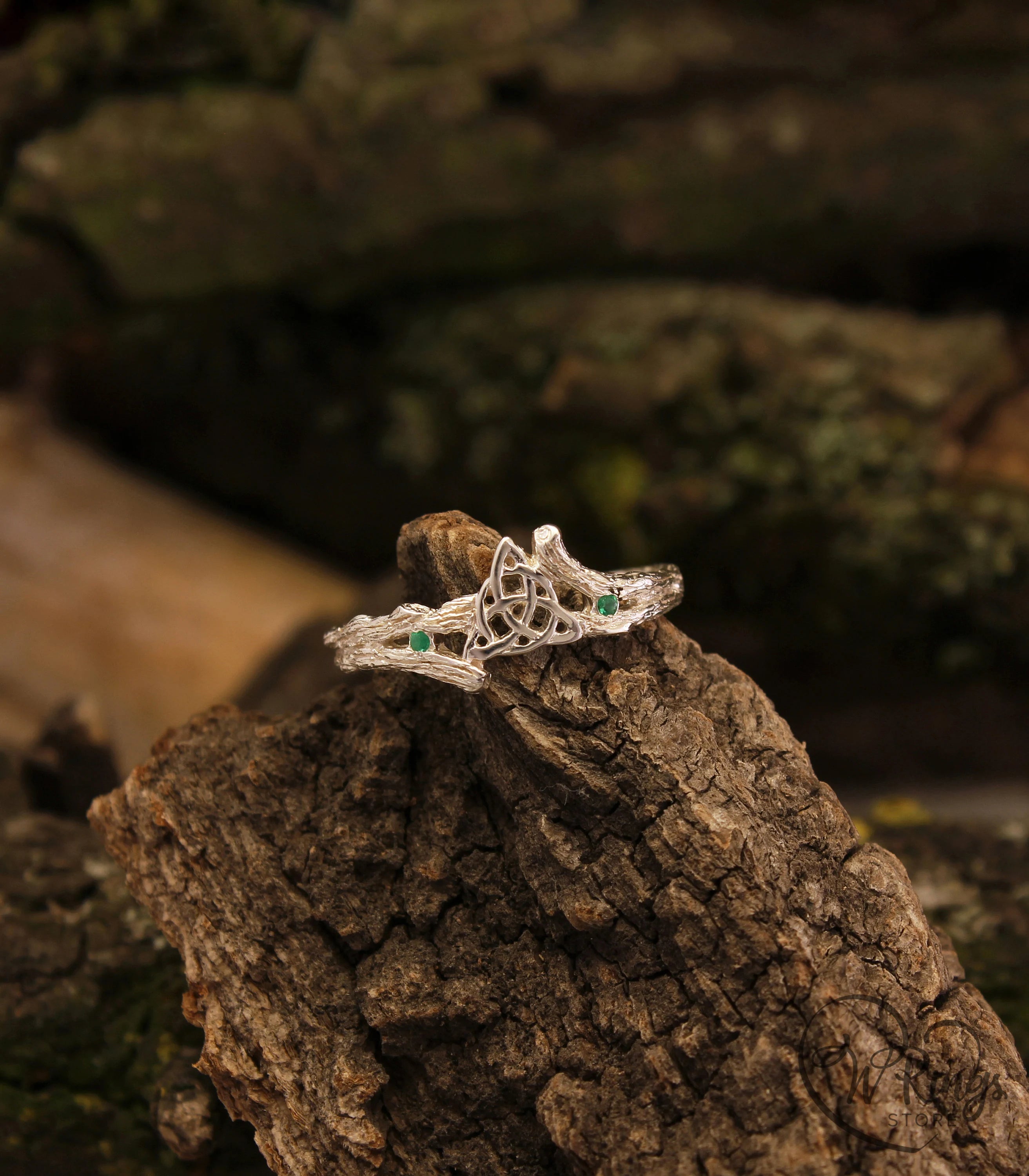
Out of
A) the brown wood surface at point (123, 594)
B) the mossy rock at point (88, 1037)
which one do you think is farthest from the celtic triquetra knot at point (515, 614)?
the brown wood surface at point (123, 594)

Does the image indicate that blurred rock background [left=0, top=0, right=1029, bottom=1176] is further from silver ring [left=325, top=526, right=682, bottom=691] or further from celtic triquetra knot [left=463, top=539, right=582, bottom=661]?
celtic triquetra knot [left=463, top=539, right=582, bottom=661]

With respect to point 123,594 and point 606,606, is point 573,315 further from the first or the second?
point 606,606

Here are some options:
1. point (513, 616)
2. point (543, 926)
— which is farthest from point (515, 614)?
point (543, 926)

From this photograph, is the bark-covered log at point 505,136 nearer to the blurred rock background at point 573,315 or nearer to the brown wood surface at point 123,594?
the blurred rock background at point 573,315

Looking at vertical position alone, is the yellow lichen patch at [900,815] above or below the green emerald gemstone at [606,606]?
above

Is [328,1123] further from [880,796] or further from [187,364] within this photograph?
[187,364]

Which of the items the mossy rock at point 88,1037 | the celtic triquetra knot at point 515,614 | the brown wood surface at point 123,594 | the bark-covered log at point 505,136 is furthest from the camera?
the brown wood surface at point 123,594
